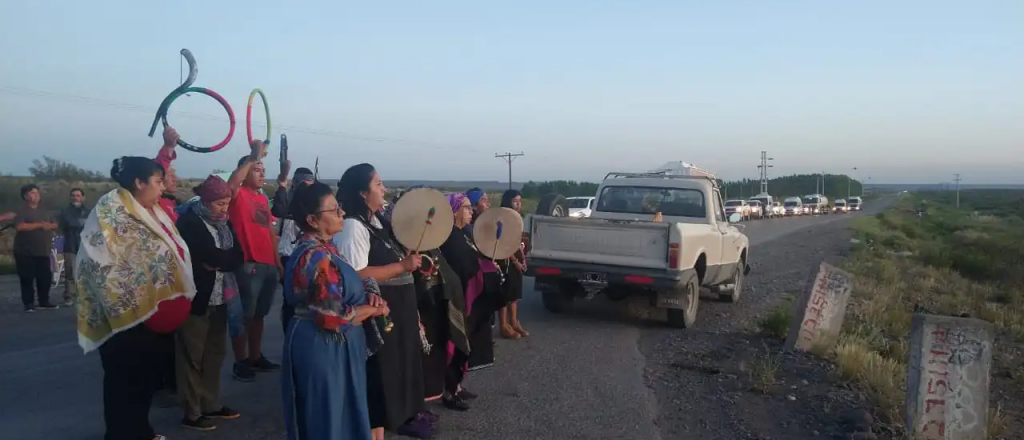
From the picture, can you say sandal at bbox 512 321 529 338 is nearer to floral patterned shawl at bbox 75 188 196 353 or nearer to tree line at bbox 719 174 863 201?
floral patterned shawl at bbox 75 188 196 353

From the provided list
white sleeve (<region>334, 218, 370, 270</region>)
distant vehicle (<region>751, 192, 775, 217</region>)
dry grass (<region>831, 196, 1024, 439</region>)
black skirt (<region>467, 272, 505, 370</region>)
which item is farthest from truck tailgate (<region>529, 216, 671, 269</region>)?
distant vehicle (<region>751, 192, 775, 217</region>)

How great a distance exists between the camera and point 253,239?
571 centimetres

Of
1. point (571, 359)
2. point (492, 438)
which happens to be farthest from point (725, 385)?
point (492, 438)

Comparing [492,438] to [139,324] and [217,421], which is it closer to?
[217,421]

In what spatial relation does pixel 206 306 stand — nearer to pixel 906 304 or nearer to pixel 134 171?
pixel 134 171

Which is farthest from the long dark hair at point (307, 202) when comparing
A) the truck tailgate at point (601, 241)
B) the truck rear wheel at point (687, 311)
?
the truck rear wheel at point (687, 311)

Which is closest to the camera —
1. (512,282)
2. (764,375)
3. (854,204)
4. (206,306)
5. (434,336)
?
(206,306)

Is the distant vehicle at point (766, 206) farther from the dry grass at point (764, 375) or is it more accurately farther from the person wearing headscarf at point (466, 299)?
the person wearing headscarf at point (466, 299)

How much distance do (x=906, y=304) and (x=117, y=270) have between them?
13.3 metres

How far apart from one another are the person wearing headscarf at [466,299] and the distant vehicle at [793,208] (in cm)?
5278

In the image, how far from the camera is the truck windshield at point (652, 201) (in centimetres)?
1038

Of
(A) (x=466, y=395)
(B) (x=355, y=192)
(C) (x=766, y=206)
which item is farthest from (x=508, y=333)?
(C) (x=766, y=206)

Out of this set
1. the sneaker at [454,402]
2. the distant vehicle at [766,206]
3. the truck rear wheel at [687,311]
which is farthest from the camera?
the distant vehicle at [766,206]

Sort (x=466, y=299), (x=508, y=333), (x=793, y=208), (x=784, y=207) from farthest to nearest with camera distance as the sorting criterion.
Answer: (x=793, y=208) < (x=784, y=207) < (x=508, y=333) < (x=466, y=299)
